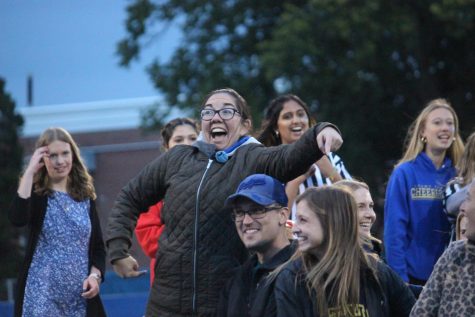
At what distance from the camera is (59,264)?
7.15 meters

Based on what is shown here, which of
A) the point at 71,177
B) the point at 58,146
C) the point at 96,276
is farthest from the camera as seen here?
the point at 71,177

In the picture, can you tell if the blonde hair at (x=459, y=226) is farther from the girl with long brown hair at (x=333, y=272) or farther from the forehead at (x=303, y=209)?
the forehead at (x=303, y=209)

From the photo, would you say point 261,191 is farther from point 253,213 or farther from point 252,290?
point 252,290

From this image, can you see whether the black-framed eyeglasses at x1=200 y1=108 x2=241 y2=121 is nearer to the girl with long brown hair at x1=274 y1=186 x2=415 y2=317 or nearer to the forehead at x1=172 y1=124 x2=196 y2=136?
the girl with long brown hair at x1=274 y1=186 x2=415 y2=317

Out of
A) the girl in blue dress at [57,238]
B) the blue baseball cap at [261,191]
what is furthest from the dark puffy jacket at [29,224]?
the blue baseball cap at [261,191]

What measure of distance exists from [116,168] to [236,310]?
105 feet

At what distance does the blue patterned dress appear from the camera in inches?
279

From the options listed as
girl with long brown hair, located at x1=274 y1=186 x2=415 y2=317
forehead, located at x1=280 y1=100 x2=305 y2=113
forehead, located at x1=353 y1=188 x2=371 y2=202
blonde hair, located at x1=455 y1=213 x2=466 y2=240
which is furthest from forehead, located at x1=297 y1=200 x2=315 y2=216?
forehead, located at x1=280 y1=100 x2=305 y2=113

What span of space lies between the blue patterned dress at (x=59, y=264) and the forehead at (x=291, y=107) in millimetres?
1595

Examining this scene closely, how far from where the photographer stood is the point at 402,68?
22281 millimetres

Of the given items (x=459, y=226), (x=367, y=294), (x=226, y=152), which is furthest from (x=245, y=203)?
(x=459, y=226)

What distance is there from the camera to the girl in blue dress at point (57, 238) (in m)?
7.08

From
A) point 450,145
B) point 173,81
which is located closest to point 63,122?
point 173,81

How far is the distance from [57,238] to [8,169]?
625 inches
